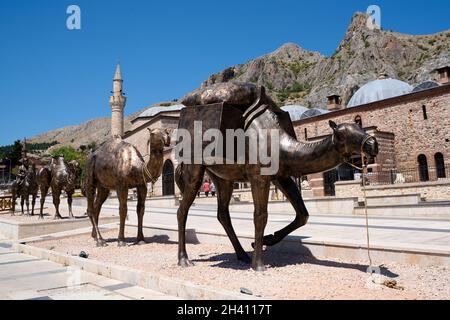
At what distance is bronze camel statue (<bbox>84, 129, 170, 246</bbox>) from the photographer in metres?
7.31

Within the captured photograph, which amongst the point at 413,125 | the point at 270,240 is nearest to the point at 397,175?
the point at 413,125

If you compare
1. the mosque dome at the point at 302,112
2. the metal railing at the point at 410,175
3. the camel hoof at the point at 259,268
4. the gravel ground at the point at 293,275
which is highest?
the mosque dome at the point at 302,112

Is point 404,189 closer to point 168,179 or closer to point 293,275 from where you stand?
point 293,275

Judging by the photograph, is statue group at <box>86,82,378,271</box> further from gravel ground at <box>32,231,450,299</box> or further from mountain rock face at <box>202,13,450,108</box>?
mountain rock face at <box>202,13,450,108</box>

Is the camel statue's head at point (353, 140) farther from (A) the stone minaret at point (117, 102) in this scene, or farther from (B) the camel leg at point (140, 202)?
(A) the stone minaret at point (117, 102)

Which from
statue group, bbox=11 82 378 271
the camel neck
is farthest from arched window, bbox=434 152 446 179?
the camel neck

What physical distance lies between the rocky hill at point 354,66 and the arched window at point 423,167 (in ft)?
92.3

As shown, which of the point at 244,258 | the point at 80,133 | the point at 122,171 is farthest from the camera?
the point at 80,133

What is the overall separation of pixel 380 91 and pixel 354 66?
42.0 m

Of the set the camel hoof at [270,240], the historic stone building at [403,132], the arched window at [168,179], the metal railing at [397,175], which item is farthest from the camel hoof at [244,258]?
the arched window at [168,179]

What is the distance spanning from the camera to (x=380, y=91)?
3747 centimetres

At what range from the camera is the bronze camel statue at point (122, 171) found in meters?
7.31
